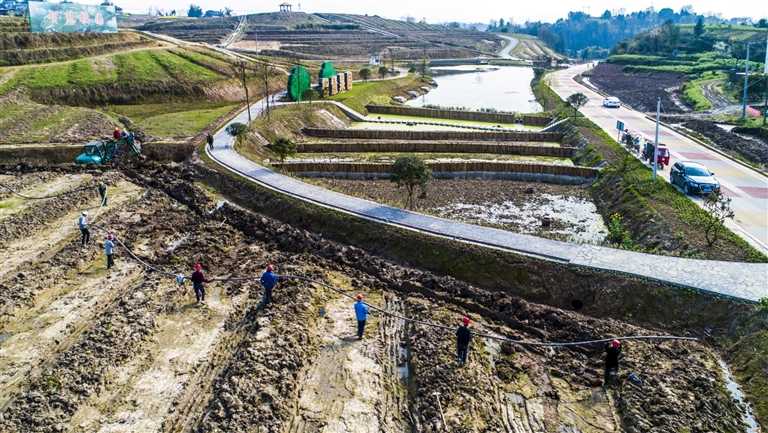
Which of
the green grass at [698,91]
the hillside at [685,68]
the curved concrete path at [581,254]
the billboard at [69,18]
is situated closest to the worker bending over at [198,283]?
the curved concrete path at [581,254]

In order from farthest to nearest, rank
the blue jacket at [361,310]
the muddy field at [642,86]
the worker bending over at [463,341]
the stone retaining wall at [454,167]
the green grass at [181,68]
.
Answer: the muddy field at [642,86], the green grass at [181,68], the stone retaining wall at [454,167], the blue jacket at [361,310], the worker bending over at [463,341]

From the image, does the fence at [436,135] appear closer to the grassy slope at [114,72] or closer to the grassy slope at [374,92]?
the grassy slope at [374,92]

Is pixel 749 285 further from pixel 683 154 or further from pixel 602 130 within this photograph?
pixel 602 130

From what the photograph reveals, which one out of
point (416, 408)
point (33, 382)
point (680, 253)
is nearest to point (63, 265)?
point (33, 382)

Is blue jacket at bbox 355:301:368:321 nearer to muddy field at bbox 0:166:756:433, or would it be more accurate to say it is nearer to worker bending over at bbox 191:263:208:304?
muddy field at bbox 0:166:756:433

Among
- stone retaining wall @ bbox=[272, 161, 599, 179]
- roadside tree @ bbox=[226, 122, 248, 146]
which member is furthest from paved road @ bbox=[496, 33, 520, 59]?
roadside tree @ bbox=[226, 122, 248, 146]

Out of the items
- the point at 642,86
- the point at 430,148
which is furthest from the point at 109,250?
the point at 642,86
